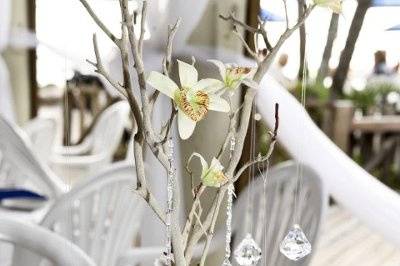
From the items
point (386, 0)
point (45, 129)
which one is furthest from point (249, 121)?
point (45, 129)

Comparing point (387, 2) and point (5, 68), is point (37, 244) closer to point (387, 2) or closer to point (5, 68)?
point (387, 2)

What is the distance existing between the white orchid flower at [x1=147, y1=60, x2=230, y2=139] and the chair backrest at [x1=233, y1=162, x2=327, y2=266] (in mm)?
188

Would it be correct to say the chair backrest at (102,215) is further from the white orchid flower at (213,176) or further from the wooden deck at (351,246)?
the white orchid flower at (213,176)

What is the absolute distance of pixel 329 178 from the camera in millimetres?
926

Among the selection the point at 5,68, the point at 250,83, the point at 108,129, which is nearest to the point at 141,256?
the point at 250,83

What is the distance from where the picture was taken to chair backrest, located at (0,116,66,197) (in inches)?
49.0

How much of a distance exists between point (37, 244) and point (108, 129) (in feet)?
5.26

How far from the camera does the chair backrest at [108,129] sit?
7.64 feet

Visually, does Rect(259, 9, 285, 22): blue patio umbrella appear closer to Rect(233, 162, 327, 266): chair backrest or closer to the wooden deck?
Rect(233, 162, 327, 266): chair backrest

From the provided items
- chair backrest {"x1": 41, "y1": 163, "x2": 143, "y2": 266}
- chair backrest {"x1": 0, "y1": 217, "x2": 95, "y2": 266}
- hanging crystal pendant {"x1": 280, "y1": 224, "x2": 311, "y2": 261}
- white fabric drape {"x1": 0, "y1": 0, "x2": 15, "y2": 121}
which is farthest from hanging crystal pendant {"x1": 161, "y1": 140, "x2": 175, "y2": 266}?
white fabric drape {"x1": 0, "y1": 0, "x2": 15, "y2": 121}

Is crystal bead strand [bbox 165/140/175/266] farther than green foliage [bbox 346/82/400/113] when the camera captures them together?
No

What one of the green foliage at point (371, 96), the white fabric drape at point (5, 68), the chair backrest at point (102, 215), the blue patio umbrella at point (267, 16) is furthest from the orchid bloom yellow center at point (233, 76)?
the green foliage at point (371, 96)

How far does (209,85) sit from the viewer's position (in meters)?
0.56

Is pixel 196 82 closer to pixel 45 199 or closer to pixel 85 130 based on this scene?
pixel 45 199
